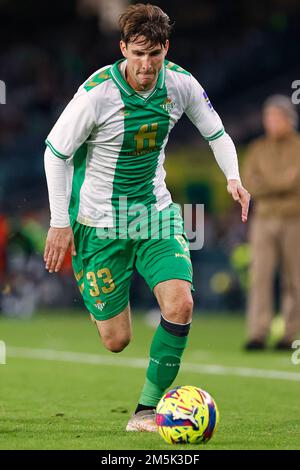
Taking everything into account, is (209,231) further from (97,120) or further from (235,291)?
(97,120)

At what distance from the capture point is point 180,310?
20.6 ft

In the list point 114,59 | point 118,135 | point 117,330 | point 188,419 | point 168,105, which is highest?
point 114,59

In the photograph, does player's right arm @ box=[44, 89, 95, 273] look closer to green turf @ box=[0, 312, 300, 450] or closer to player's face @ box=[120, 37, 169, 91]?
player's face @ box=[120, 37, 169, 91]

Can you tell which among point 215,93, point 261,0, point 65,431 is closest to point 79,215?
point 65,431

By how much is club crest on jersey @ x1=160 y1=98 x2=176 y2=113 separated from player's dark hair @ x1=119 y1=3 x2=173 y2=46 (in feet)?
1.36

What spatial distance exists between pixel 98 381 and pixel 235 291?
10.2 meters

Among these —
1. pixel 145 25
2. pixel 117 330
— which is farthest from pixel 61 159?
pixel 117 330

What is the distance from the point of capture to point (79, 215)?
682cm

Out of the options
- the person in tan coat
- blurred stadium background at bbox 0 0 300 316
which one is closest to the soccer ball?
the person in tan coat

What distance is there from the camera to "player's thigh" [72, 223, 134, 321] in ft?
22.1

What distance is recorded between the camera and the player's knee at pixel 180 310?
626 cm

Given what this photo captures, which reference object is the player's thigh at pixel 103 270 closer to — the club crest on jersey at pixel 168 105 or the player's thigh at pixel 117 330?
the player's thigh at pixel 117 330

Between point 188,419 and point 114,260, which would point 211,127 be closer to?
point 114,260

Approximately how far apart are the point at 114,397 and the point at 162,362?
1.88 meters
